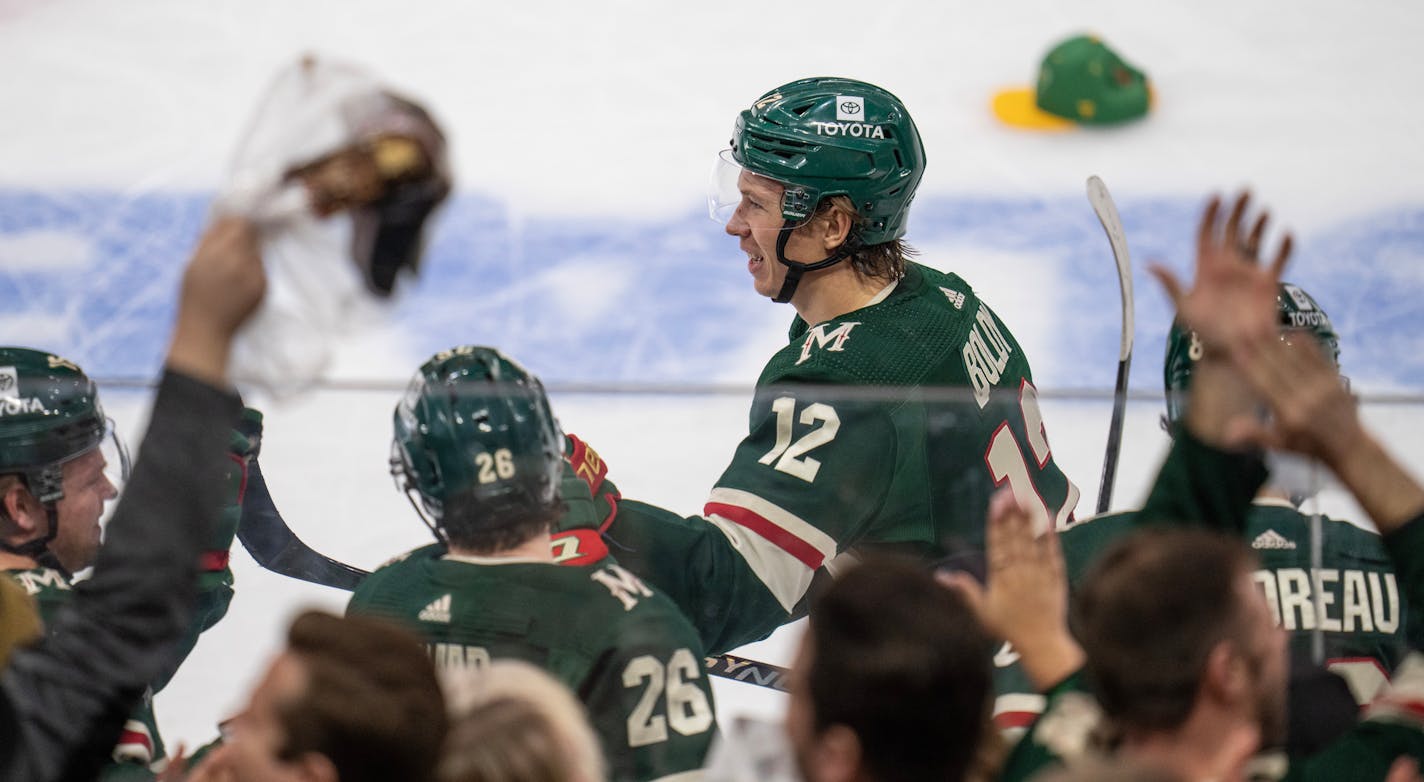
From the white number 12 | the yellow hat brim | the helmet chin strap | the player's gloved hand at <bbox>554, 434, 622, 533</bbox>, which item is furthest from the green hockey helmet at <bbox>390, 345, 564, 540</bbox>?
the yellow hat brim

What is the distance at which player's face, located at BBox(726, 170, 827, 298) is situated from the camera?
3416 mm

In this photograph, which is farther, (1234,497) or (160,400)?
(1234,497)

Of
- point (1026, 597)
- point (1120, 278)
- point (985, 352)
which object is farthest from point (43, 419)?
point (1120, 278)

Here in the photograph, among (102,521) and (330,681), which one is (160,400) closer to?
(330,681)

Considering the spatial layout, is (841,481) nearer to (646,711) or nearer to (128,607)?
(646,711)

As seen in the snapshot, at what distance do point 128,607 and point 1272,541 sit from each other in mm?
1513

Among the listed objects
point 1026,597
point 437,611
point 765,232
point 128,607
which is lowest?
point 437,611

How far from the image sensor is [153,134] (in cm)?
636

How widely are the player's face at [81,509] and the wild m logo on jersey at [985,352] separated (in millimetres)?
1414

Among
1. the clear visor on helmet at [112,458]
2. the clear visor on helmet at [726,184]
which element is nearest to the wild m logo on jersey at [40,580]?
the clear visor on helmet at [112,458]

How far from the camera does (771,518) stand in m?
2.79

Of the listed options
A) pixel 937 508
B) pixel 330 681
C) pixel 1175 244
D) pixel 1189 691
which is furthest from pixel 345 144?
pixel 1175 244

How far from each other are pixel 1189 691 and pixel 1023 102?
5206mm

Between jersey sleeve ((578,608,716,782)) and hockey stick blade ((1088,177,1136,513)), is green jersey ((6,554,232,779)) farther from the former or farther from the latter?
hockey stick blade ((1088,177,1136,513))
